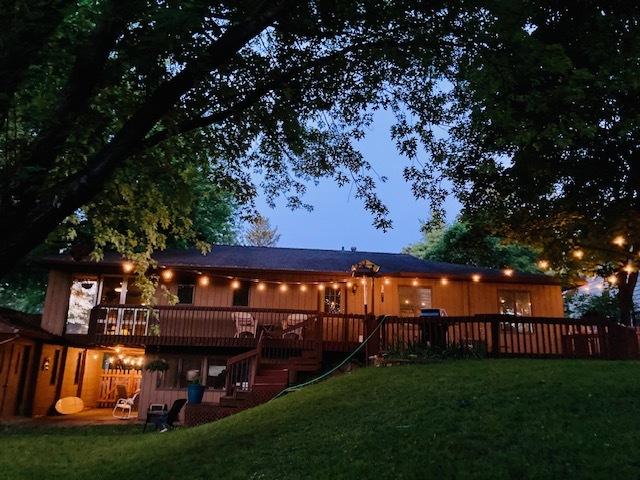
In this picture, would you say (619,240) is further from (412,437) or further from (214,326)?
(214,326)

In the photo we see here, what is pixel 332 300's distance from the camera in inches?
781

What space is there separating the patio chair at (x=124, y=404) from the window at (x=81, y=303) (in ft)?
10.4

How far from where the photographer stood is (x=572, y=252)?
15086 millimetres

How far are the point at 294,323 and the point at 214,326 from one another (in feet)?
10.3

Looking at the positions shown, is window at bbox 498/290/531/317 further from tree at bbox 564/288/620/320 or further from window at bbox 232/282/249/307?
window at bbox 232/282/249/307

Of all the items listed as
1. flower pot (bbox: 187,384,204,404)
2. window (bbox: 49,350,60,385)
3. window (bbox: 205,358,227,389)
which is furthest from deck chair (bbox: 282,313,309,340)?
window (bbox: 49,350,60,385)

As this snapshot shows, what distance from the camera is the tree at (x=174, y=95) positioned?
4750 millimetres

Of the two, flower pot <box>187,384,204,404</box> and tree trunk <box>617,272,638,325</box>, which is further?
tree trunk <box>617,272,638,325</box>

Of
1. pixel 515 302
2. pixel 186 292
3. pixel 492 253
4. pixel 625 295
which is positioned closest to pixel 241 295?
pixel 186 292

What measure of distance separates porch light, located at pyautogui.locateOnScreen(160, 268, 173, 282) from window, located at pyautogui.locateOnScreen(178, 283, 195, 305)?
54 cm

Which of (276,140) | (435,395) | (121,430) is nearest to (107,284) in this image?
(121,430)

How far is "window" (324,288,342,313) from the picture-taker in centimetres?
1970

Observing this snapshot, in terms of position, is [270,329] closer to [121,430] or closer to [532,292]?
[121,430]

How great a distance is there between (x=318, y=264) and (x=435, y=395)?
11.2m
